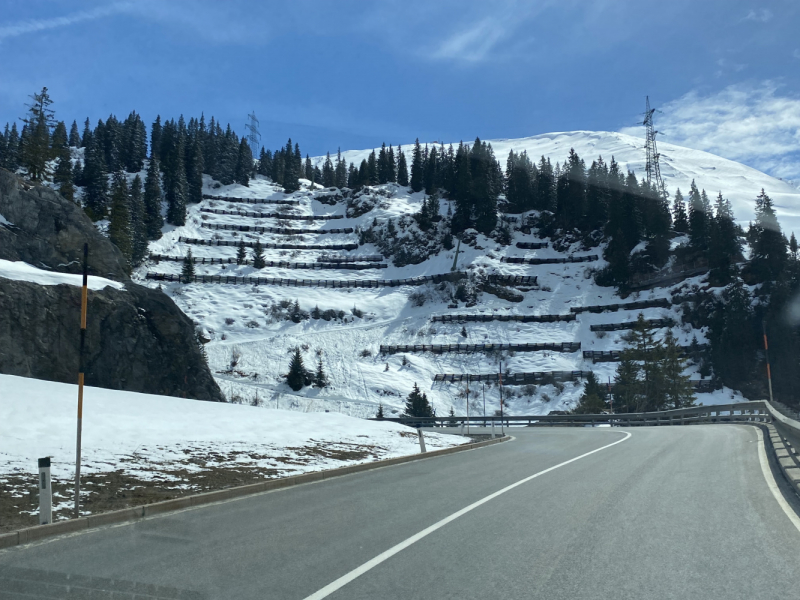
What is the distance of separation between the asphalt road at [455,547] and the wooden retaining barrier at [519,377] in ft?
166

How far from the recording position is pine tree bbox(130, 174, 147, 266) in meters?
83.4

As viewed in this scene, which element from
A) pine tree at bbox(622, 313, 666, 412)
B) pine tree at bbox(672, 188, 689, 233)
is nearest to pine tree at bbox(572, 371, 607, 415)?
pine tree at bbox(622, 313, 666, 412)

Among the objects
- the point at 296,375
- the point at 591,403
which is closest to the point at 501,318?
the point at 591,403

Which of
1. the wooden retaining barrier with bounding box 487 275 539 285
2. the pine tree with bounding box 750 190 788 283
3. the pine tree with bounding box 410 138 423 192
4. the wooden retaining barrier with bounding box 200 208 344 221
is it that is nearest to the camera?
the pine tree with bounding box 750 190 788 283

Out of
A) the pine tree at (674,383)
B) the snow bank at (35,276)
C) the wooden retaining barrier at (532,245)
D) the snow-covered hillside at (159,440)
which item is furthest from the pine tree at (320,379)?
the wooden retaining barrier at (532,245)

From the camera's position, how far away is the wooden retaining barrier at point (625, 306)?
78.5 m

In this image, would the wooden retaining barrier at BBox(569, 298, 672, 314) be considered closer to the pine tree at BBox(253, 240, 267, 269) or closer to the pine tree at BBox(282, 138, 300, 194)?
the pine tree at BBox(253, 240, 267, 269)

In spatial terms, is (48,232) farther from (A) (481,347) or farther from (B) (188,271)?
(B) (188,271)

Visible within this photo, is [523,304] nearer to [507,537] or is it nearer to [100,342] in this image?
[100,342]

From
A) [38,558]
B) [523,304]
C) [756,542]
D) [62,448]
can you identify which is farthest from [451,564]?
[523,304]

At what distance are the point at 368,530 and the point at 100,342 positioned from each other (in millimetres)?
23892

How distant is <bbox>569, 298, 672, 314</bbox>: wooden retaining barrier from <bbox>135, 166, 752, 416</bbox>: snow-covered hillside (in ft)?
2.82

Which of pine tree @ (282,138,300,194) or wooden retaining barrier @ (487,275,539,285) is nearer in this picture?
wooden retaining barrier @ (487,275,539,285)

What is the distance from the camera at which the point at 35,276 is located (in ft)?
87.7
